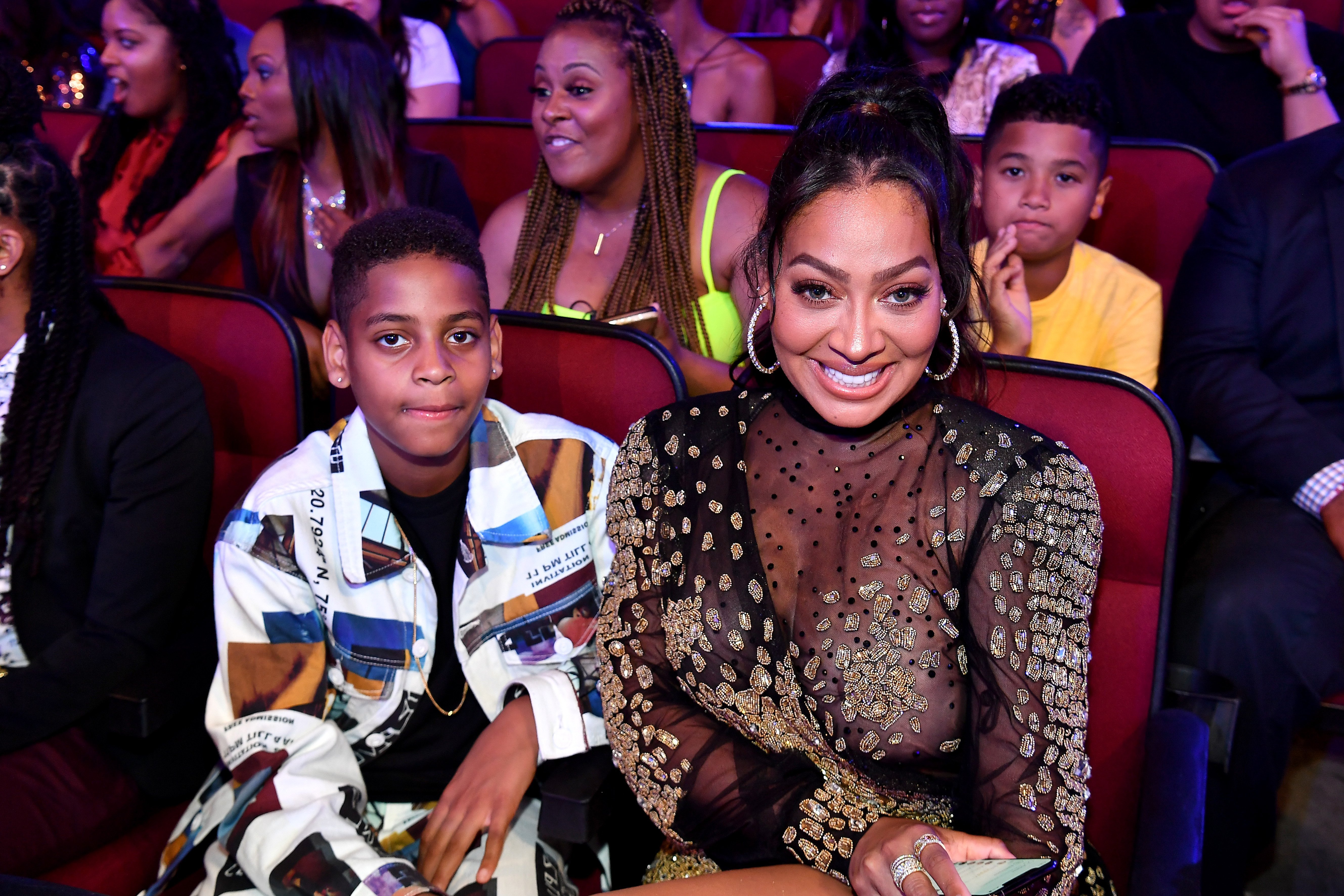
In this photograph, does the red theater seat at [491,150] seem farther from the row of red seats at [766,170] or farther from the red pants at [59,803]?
the red pants at [59,803]

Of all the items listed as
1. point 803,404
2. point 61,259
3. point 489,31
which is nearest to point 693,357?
point 803,404

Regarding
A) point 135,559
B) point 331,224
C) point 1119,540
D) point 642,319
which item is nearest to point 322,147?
point 331,224

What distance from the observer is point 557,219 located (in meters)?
2.36

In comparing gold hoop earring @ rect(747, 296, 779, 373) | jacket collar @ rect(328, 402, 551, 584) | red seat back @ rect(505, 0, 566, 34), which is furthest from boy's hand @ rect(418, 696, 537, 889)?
red seat back @ rect(505, 0, 566, 34)

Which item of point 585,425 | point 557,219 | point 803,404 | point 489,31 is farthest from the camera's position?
point 489,31

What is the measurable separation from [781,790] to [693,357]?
973mm

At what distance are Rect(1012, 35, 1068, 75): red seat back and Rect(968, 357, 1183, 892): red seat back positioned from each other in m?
2.03

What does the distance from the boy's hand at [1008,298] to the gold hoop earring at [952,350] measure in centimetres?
59

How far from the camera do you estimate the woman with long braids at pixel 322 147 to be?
7.98ft

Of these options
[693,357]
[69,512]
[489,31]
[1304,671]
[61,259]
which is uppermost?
[489,31]

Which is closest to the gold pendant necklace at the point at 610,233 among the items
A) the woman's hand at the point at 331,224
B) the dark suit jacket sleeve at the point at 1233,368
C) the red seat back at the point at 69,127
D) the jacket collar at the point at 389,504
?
the woman's hand at the point at 331,224

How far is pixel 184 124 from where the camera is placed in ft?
9.50

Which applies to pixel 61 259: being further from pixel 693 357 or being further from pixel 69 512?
pixel 693 357

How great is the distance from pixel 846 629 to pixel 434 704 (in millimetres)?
618
